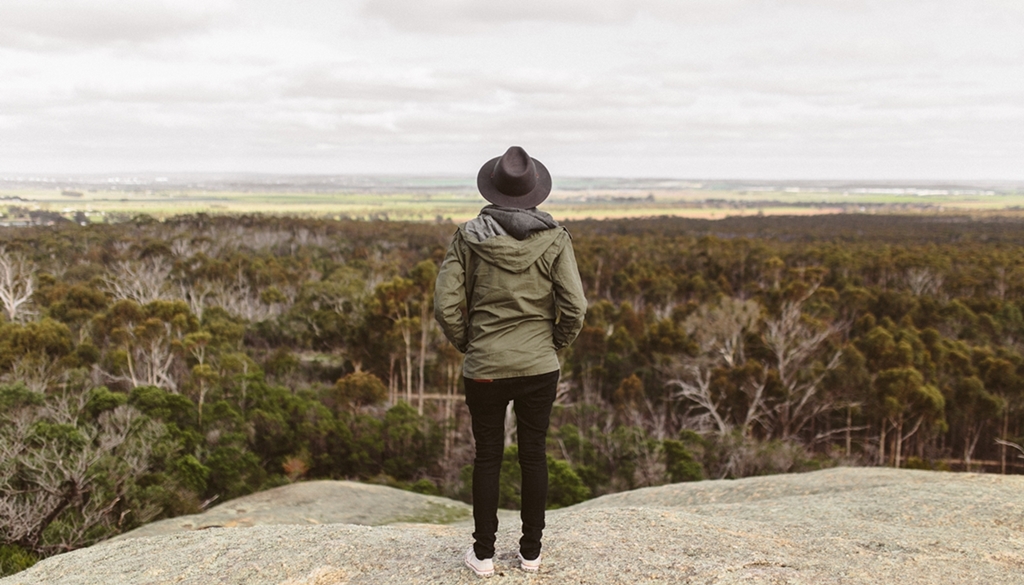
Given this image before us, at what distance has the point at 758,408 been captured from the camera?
33156mm

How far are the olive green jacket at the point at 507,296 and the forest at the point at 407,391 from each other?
13.2 m

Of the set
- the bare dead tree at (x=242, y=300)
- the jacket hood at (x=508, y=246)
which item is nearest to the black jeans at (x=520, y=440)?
the jacket hood at (x=508, y=246)

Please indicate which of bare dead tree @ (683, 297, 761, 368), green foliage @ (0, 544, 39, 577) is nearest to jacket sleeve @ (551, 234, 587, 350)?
green foliage @ (0, 544, 39, 577)

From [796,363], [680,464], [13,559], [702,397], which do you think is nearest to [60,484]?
[13,559]

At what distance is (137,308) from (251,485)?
14.6 meters

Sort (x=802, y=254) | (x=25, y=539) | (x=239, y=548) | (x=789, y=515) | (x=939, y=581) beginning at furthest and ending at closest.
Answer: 1. (x=802, y=254)
2. (x=25, y=539)
3. (x=789, y=515)
4. (x=239, y=548)
5. (x=939, y=581)

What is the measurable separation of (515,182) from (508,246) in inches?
16.2

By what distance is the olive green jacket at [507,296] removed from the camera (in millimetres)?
4449

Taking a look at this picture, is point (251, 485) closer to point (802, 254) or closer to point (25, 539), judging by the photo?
point (25, 539)

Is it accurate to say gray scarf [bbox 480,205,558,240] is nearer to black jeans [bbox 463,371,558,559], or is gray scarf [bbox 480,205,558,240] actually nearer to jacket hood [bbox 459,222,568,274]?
jacket hood [bbox 459,222,568,274]

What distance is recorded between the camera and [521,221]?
446cm

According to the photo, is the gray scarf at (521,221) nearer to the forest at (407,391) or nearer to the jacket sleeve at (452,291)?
the jacket sleeve at (452,291)

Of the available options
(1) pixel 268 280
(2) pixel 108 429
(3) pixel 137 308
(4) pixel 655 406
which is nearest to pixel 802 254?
(4) pixel 655 406

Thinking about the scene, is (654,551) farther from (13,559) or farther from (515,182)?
(13,559)
